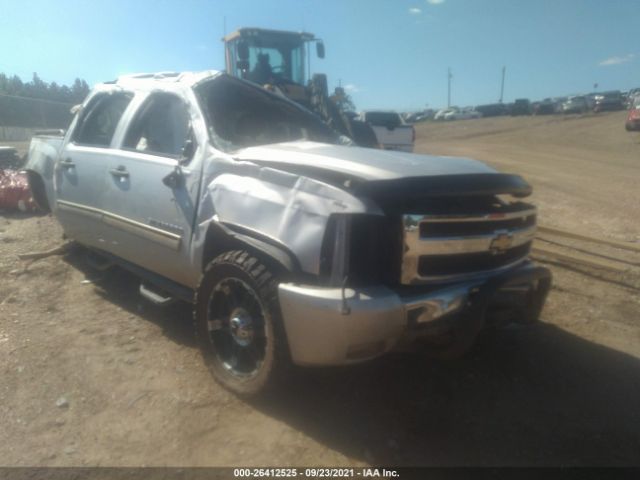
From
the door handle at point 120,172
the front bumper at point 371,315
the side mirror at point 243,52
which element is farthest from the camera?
the side mirror at point 243,52

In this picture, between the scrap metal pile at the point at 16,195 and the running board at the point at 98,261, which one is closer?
the running board at the point at 98,261

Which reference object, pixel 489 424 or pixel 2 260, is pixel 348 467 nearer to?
pixel 489 424

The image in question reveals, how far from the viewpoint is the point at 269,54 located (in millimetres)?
11906

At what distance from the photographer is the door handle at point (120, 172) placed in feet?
11.9

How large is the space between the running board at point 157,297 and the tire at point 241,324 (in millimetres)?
513

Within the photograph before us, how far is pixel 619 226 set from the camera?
6680mm

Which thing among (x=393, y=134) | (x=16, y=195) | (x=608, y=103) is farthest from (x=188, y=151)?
(x=608, y=103)

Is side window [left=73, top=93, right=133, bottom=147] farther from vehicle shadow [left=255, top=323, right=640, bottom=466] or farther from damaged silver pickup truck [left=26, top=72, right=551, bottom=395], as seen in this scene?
vehicle shadow [left=255, top=323, right=640, bottom=466]

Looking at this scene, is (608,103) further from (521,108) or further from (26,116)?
(26,116)

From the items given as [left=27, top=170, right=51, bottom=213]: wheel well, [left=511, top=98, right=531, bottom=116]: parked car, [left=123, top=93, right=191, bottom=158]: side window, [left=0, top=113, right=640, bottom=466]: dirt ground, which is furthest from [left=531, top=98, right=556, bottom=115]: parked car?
[left=123, top=93, right=191, bottom=158]: side window

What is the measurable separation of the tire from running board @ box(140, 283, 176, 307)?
51cm

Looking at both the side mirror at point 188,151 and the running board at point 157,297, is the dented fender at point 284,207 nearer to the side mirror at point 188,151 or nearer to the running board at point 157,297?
the side mirror at point 188,151

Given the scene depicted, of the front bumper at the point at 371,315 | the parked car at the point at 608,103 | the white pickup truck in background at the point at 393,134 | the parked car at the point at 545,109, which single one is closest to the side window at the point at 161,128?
the front bumper at the point at 371,315

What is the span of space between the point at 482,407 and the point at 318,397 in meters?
0.94
